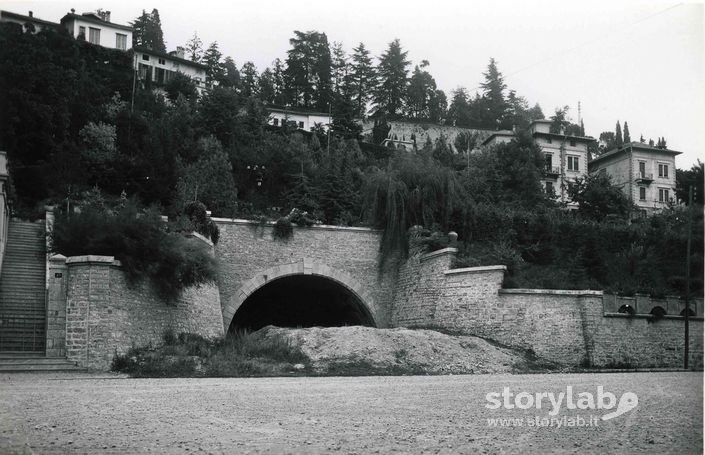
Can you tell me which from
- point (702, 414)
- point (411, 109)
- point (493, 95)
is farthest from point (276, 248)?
point (493, 95)

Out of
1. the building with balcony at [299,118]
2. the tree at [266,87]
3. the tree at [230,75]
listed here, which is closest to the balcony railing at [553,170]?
the building with balcony at [299,118]

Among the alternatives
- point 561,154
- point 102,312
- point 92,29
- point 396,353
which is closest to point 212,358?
point 102,312

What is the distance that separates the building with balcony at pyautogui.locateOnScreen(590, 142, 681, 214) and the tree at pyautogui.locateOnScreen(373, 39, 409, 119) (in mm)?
13096

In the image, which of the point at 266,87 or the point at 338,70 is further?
the point at 266,87

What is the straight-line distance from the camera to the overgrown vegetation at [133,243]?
17.2 meters

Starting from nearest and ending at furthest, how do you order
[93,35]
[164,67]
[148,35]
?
[148,35], [93,35], [164,67]

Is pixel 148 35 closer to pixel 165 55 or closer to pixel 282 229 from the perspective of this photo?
pixel 165 55

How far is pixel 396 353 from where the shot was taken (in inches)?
763

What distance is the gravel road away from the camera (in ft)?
22.6

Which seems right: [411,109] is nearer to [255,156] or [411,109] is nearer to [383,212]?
[255,156]

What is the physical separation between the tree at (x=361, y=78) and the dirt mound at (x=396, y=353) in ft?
28.0

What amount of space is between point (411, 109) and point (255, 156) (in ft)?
47.4

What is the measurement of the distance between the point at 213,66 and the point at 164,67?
327 inches

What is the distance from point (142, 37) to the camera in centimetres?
4606
